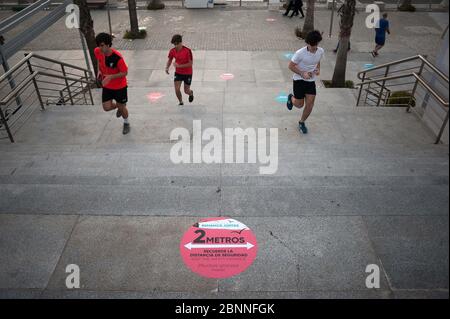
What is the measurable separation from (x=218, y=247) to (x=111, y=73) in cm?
387

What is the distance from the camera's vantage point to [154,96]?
32.3ft

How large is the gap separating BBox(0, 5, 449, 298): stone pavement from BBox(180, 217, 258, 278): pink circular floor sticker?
9 cm

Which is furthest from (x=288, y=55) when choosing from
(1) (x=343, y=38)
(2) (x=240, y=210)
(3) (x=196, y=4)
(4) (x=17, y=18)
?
(2) (x=240, y=210)

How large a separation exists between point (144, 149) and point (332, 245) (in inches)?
141

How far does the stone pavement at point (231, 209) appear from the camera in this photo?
11.4 ft

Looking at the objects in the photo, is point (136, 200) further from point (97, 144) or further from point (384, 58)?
point (384, 58)

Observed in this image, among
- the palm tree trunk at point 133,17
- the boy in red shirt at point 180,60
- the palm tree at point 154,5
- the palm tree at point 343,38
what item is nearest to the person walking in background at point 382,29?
the palm tree at point 343,38

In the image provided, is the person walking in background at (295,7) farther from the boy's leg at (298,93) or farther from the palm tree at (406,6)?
the boy's leg at (298,93)

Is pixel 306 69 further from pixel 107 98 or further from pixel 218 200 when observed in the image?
pixel 107 98

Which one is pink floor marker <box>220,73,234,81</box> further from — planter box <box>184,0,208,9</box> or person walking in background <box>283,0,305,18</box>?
planter box <box>184,0,208,9</box>

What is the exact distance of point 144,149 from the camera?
20.0 ft

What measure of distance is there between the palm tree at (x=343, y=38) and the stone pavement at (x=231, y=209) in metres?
3.80

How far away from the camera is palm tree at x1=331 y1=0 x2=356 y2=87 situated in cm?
971

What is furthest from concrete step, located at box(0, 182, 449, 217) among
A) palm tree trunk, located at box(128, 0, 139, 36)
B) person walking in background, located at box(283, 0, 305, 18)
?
person walking in background, located at box(283, 0, 305, 18)
